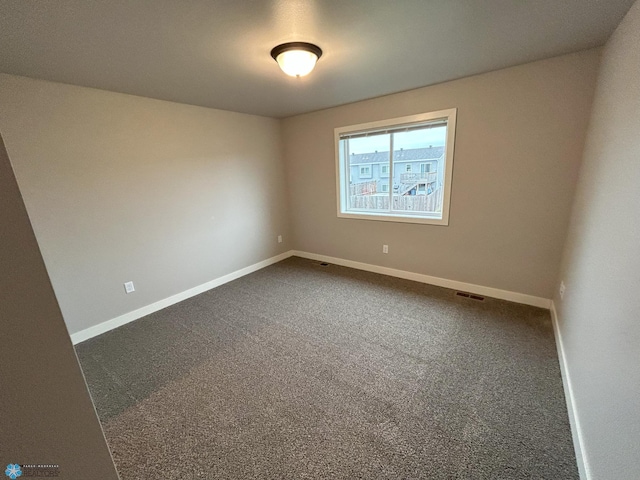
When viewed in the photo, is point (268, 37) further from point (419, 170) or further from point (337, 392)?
point (337, 392)

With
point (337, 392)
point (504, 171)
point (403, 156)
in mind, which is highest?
point (403, 156)

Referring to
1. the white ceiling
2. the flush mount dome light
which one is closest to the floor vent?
the white ceiling

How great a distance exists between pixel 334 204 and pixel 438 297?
1.93m

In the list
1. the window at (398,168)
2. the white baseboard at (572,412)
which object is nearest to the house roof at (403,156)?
the window at (398,168)

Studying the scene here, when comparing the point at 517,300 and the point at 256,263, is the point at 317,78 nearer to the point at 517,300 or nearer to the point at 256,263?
the point at 256,263

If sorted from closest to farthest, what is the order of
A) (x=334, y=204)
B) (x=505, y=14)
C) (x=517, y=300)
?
(x=505, y=14) → (x=517, y=300) → (x=334, y=204)

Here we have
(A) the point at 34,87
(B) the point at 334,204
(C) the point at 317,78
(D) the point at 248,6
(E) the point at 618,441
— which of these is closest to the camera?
(E) the point at 618,441

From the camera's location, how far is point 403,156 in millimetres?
3293

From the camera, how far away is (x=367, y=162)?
3.64 metres

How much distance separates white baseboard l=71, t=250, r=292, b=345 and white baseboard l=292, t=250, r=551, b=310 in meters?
1.16

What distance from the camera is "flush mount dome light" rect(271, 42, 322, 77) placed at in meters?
1.78

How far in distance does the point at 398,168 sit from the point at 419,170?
0.27m

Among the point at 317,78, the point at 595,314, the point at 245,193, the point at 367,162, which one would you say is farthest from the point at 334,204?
the point at 595,314

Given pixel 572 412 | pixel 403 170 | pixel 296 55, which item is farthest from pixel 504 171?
pixel 296 55
